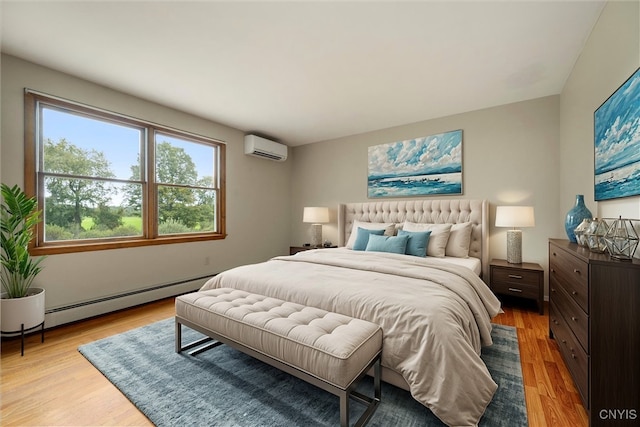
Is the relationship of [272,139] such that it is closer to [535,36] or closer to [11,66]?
[11,66]

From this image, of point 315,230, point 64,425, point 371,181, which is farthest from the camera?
point 315,230

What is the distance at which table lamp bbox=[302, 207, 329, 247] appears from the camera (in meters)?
4.58

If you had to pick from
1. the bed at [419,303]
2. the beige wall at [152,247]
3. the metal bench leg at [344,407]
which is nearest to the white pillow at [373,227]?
the bed at [419,303]

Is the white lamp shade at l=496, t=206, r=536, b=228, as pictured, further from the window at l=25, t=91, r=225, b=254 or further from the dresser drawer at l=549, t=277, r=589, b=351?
the window at l=25, t=91, r=225, b=254

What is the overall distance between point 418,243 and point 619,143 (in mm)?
1798

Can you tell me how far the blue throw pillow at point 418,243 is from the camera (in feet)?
10.2

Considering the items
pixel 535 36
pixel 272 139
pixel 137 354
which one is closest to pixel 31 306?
pixel 137 354

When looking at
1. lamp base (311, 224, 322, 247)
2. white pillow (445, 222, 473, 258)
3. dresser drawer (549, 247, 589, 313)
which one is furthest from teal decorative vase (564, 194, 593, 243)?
lamp base (311, 224, 322, 247)

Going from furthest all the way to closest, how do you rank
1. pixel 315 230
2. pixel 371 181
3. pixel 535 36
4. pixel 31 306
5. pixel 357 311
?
pixel 315 230, pixel 371 181, pixel 31 306, pixel 535 36, pixel 357 311

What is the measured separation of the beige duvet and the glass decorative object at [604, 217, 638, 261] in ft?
2.55

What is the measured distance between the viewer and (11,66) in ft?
7.72

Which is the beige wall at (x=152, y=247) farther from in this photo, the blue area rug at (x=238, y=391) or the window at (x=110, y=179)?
the blue area rug at (x=238, y=391)

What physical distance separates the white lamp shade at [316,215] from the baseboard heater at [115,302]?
6.28 feet

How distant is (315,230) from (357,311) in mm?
3040
